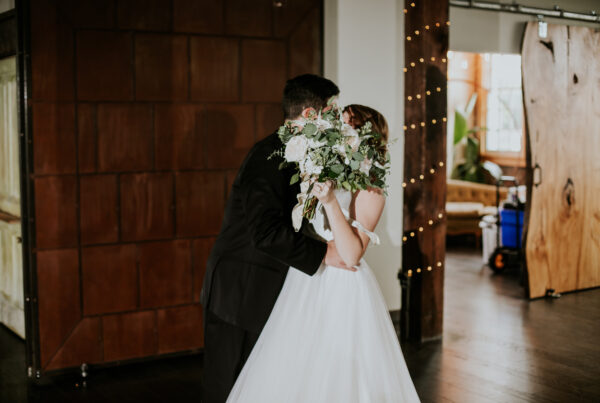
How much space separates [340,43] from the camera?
4.91 metres

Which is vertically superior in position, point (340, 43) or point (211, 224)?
point (340, 43)

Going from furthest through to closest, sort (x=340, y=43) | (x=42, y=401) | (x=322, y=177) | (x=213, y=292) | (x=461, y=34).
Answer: (x=461, y=34), (x=340, y=43), (x=42, y=401), (x=213, y=292), (x=322, y=177)

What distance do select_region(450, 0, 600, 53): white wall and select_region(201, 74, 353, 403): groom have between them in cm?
373

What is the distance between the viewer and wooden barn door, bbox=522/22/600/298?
6.23 meters

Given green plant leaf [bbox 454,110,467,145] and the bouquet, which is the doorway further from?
green plant leaf [bbox 454,110,467,145]

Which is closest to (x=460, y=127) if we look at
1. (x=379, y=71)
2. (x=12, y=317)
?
(x=379, y=71)

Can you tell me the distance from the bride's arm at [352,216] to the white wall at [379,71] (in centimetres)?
244

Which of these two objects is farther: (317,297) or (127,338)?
(127,338)

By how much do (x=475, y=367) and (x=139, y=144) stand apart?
8.53 ft

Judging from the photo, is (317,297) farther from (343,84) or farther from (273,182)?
(343,84)

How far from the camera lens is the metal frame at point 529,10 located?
5.96 meters

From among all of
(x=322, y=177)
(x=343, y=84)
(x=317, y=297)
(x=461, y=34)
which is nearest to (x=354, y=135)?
(x=322, y=177)

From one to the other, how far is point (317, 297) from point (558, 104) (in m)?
4.63

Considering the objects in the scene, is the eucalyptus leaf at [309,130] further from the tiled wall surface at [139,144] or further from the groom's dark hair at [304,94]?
the tiled wall surface at [139,144]
